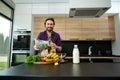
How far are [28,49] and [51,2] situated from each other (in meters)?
1.50

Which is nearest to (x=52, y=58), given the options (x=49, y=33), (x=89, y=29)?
(x=49, y=33)

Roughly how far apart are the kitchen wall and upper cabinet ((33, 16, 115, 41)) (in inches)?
8.9

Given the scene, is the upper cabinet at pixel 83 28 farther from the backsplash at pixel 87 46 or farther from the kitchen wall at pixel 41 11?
the backsplash at pixel 87 46

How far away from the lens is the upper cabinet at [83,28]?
4.27 meters

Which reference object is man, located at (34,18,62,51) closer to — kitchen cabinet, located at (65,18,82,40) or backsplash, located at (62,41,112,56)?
kitchen cabinet, located at (65,18,82,40)

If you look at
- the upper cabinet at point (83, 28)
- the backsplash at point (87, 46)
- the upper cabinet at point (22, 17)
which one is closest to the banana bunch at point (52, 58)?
the upper cabinet at point (22, 17)

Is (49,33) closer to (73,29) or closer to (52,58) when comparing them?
(52,58)

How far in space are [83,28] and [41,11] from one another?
133 centimetres

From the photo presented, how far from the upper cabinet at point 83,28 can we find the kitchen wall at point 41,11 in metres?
0.23

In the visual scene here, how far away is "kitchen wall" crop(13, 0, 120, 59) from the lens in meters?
4.10

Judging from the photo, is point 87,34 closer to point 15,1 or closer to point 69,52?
point 69,52

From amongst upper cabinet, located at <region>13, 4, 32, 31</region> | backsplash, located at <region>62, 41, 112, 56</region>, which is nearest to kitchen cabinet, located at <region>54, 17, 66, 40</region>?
backsplash, located at <region>62, 41, 112, 56</region>

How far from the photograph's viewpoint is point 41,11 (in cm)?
420

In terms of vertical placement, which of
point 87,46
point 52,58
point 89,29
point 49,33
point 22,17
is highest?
point 22,17
